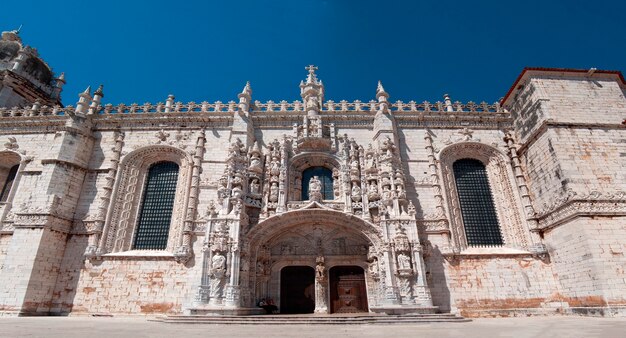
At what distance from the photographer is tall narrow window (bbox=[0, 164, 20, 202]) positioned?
17109 mm

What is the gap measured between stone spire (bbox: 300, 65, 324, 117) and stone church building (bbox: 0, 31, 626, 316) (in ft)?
0.43

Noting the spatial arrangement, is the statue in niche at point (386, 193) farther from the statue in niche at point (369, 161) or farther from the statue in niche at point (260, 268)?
the statue in niche at point (260, 268)

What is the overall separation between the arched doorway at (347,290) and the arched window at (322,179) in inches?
144

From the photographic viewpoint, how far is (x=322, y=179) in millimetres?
17078

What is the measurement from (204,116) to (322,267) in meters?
10.5

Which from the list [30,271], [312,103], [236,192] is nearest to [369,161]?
[312,103]

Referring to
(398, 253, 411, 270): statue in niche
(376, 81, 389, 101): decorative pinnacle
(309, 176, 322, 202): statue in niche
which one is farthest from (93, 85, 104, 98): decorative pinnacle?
(398, 253, 411, 270): statue in niche

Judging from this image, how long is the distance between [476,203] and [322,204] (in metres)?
8.07

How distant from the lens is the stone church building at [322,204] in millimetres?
13406

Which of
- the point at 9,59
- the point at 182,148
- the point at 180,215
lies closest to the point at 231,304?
the point at 180,215

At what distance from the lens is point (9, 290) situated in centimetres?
1331

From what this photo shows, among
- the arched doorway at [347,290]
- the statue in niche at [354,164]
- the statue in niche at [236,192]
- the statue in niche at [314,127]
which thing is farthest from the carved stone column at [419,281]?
the statue in niche at [236,192]

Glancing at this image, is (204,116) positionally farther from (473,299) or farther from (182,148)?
(473,299)

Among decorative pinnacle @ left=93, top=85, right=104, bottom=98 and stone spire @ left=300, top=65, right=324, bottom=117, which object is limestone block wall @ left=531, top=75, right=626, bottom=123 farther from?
decorative pinnacle @ left=93, top=85, right=104, bottom=98
